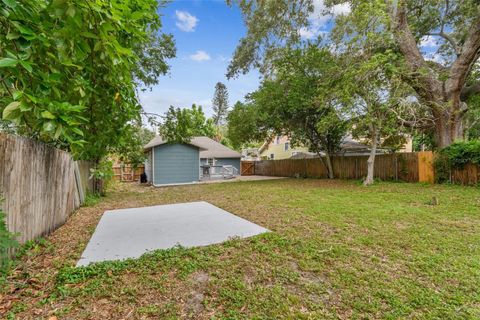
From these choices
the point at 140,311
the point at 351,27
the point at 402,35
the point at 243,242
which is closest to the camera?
the point at 140,311

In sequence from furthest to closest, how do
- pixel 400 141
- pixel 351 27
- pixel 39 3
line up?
pixel 400 141, pixel 351 27, pixel 39 3

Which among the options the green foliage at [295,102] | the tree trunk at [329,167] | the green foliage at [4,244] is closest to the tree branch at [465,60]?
the green foliage at [295,102]

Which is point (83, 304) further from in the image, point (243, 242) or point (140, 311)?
point (243, 242)

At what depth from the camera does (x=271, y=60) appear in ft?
36.6

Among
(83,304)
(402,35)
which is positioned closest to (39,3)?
(83,304)

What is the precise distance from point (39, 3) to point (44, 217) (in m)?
3.16

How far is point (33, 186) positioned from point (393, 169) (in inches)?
513

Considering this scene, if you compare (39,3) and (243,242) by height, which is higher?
(39,3)

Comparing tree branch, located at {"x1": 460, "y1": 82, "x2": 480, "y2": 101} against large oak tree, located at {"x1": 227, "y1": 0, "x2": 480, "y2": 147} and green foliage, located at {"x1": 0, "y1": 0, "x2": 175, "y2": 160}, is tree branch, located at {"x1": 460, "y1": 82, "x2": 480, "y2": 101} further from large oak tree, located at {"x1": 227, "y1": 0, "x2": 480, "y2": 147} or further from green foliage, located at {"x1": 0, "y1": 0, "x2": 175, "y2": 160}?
green foliage, located at {"x1": 0, "y1": 0, "x2": 175, "y2": 160}

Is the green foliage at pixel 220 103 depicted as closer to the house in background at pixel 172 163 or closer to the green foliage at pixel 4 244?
the house in background at pixel 172 163

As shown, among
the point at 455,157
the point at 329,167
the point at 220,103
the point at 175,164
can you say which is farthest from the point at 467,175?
the point at 220,103

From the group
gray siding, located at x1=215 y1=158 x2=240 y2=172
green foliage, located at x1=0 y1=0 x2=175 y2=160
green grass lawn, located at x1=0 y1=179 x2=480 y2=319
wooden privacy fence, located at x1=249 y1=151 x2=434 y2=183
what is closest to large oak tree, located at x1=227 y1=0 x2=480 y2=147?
wooden privacy fence, located at x1=249 y1=151 x2=434 y2=183

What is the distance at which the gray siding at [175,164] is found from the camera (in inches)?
563

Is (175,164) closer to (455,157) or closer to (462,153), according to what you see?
(455,157)
